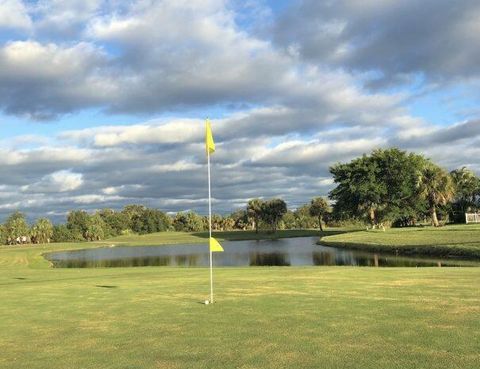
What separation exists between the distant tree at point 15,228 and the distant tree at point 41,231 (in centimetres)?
239

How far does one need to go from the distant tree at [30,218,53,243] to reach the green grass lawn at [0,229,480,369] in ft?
503

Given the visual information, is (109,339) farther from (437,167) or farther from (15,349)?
(437,167)

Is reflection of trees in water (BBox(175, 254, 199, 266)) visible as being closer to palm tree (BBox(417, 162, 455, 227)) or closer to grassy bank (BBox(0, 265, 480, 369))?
grassy bank (BBox(0, 265, 480, 369))

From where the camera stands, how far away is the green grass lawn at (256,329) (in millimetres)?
7828

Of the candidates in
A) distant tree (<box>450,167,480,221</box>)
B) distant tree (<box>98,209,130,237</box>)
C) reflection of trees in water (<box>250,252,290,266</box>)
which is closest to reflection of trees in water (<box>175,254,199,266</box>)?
reflection of trees in water (<box>250,252,290,266</box>)

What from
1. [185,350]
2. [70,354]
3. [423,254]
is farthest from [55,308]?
[423,254]

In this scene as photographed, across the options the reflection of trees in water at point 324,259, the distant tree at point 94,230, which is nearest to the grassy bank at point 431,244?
the reflection of trees in water at point 324,259

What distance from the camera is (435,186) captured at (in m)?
87.4

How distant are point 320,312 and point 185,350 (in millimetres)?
3959

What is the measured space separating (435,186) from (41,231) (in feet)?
402

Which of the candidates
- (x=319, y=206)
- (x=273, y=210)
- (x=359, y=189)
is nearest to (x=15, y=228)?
(x=273, y=210)

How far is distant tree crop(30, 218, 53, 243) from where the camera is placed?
159 meters

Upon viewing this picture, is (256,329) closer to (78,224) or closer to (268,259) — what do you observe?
(268,259)

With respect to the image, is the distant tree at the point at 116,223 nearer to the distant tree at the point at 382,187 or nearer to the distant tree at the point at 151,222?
the distant tree at the point at 151,222
